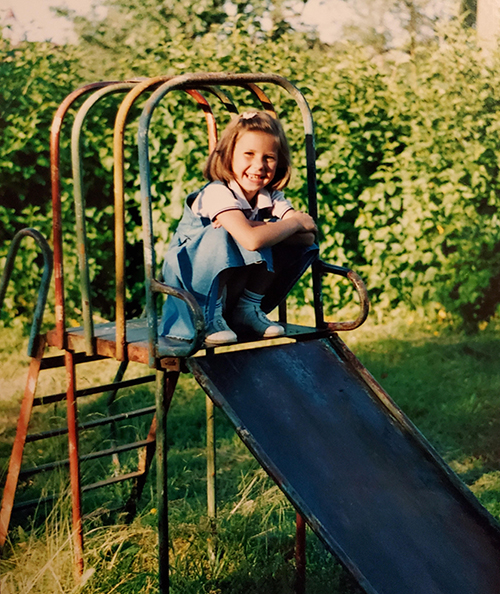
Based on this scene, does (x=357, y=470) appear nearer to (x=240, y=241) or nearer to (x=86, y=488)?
(x=240, y=241)

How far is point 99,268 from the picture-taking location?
18.0 feet

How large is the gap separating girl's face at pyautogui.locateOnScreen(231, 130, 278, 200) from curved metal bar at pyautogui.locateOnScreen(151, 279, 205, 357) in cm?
52

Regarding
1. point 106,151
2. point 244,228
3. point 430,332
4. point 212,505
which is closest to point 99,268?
point 106,151

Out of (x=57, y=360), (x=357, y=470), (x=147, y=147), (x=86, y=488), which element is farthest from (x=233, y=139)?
(x=86, y=488)

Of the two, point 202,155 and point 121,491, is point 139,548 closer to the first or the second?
point 121,491

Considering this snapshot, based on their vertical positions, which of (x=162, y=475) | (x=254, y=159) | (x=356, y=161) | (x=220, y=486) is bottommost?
(x=220, y=486)

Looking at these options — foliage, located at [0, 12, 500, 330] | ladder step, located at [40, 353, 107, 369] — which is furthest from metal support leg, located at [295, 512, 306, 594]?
foliage, located at [0, 12, 500, 330]

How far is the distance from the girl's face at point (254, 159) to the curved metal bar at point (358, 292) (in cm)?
38

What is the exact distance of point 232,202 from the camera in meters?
2.06

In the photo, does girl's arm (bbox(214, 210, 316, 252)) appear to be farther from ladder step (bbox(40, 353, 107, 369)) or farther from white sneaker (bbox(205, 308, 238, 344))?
ladder step (bbox(40, 353, 107, 369))

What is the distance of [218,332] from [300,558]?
36.1 inches

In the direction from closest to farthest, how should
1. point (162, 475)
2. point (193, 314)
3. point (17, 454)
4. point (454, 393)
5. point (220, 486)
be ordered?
point (193, 314) → point (162, 475) → point (17, 454) → point (220, 486) → point (454, 393)

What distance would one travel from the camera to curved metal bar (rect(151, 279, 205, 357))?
5.98 feet

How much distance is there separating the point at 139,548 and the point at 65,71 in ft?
14.1
